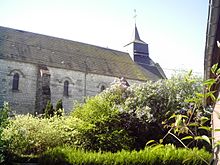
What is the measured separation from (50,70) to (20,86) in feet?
10.7

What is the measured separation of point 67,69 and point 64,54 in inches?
95.1

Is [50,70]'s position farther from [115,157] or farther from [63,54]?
[115,157]

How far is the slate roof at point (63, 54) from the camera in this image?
27.7m

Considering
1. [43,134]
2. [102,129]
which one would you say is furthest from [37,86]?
[102,129]

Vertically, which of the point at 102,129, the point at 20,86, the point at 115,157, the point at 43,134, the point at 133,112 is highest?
the point at 20,86

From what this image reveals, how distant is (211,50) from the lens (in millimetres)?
4141

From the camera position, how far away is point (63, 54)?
101 ft

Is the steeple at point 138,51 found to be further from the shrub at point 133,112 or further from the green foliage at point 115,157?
the green foliage at point 115,157

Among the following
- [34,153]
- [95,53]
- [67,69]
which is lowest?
[34,153]

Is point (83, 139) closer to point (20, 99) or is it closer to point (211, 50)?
point (211, 50)

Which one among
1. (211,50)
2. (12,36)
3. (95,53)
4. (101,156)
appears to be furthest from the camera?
(95,53)

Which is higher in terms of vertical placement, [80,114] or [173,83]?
[173,83]

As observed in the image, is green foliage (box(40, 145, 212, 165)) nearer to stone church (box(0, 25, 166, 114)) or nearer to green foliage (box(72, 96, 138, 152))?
green foliage (box(72, 96, 138, 152))

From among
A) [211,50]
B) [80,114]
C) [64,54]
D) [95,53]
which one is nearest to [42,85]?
[64,54]
